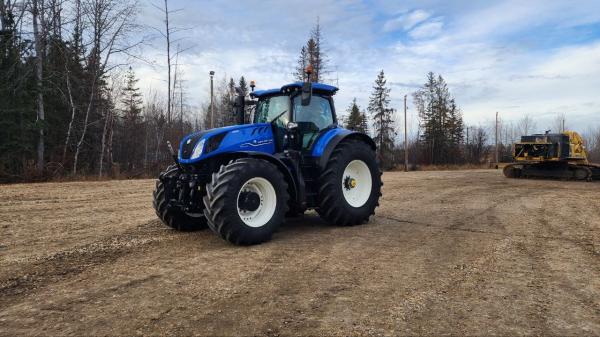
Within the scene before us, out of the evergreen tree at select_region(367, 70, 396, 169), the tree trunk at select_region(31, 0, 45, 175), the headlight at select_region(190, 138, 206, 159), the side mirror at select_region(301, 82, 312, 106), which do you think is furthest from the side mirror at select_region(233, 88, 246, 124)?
the evergreen tree at select_region(367, 70, 396, 169)

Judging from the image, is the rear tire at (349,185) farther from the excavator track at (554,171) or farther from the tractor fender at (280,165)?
the excavator track at (554,171)

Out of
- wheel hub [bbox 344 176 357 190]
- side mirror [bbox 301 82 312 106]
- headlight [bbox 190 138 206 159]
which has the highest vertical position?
side mirror [bbox 301 82 312 106]

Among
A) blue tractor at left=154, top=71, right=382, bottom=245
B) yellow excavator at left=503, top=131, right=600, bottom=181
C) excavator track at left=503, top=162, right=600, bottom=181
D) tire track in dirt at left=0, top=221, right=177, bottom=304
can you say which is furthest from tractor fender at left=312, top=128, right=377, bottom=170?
excavator track at left=503, top=162, right=600, bottom=181

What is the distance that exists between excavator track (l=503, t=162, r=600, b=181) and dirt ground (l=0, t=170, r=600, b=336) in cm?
1345

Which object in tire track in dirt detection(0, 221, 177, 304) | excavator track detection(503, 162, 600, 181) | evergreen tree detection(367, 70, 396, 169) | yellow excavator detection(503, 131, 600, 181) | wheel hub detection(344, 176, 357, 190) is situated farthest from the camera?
evergreen tree detection(367, 70, 396, 169)

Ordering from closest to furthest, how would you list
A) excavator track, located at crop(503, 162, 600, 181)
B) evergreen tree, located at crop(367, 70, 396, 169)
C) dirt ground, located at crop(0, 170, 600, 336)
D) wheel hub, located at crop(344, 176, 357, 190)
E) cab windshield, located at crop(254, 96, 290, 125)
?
dirt ground, located at crop(0, 170, 600, 336) < cab windshield, located at crop(254, 96, 290, 125) < wheel hub, located at crop(344, 176, 357, 190) < excavator track, located at crop(503, 162, 600, 181) < evergreen tree, located at crop(367, 70, 396, 169)

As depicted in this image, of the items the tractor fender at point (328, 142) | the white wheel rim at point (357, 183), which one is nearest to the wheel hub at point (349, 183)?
the white wheel rim at point (357, 183)

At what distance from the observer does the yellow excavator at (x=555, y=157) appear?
19.1m

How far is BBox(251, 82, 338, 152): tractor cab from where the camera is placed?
676cm

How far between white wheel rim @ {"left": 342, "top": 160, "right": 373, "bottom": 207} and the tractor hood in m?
1.49

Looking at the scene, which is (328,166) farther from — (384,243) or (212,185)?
(212,185)

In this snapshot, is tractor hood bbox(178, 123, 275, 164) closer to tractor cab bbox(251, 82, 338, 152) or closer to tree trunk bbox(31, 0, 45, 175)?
tractor cab bbox(251, 82, 338, 152)

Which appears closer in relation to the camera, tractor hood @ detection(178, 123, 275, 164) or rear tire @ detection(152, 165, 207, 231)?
tractor hood @ detection(178, 123, 275, 164)

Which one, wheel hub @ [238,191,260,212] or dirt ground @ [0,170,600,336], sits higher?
wheel hub @ [238,191,260,212]
